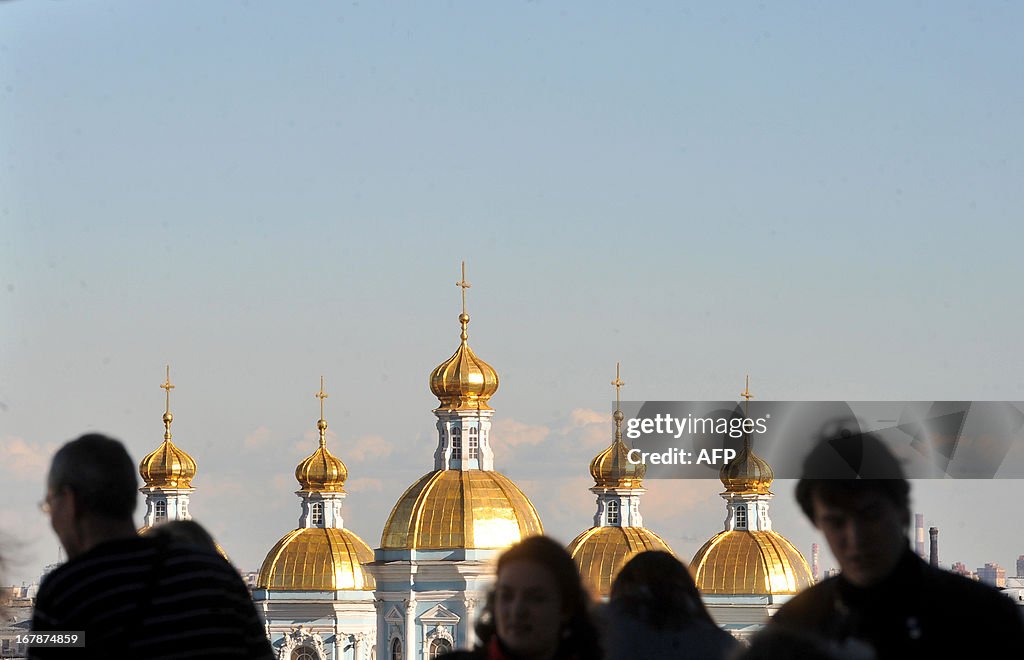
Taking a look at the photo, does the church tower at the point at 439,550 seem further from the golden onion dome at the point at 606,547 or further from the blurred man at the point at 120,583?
the blurred man at the point at 120,583

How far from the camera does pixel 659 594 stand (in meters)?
5.07

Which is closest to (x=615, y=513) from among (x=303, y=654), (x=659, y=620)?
(x=303, y=654)

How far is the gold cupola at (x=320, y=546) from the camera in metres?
51.2

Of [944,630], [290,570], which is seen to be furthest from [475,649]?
[290,570]

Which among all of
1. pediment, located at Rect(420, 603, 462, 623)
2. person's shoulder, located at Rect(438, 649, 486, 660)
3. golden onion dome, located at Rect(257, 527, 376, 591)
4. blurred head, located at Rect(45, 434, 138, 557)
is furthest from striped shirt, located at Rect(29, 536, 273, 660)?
golden onion dome, located at Rect(257, 527, 376, 591)

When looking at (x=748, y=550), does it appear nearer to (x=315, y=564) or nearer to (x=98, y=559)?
(x=315, y=564)

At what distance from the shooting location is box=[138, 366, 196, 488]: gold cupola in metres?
54.2

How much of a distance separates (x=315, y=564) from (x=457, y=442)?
4815mm

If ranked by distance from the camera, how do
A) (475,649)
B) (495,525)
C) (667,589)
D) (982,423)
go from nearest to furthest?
Result: (475,649), (667,589), (982,423), (495,525)

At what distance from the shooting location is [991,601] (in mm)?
4078

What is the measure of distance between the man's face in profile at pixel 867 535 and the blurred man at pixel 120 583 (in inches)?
48.7

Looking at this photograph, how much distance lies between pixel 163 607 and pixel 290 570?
47.3m

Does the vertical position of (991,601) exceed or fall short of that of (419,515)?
it falls short

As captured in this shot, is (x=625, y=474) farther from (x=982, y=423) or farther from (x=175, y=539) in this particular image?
(x=175, y=539)
